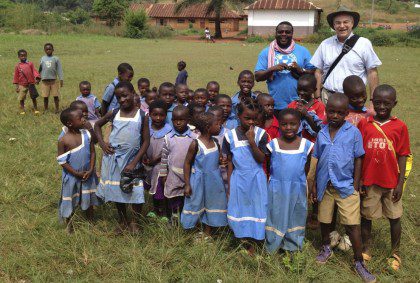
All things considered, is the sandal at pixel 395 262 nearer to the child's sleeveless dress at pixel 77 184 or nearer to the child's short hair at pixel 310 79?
the child's short hair at pixel 310 79

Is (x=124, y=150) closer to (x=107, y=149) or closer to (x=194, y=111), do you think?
(x=107, y=149)

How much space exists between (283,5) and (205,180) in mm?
38179

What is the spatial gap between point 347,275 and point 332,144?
995 millimetres

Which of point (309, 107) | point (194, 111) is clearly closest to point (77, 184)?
point (194, 111)

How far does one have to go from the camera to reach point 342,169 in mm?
3053

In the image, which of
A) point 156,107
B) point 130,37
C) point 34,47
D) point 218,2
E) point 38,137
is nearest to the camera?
point 156,107

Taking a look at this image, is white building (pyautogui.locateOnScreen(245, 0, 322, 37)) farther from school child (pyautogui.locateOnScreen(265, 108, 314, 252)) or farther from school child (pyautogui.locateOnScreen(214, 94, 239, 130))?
school child (pyautogui.locateOnScreen(265, 108, 314, 252))

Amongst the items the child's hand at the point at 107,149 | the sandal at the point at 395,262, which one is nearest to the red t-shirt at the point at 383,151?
the sandal at the point at 395,262

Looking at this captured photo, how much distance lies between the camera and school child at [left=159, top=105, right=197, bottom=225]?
3.68 metres

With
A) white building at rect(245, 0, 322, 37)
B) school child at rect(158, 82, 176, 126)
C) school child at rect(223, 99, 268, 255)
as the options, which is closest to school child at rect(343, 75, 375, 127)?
school child at rect(223, 99, 268, 255)

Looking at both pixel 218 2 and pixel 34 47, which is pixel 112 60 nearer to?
pixel 34 47

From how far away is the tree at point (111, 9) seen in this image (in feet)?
148

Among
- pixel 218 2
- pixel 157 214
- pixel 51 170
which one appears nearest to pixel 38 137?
pixel 51 170

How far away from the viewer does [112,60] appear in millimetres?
19281
